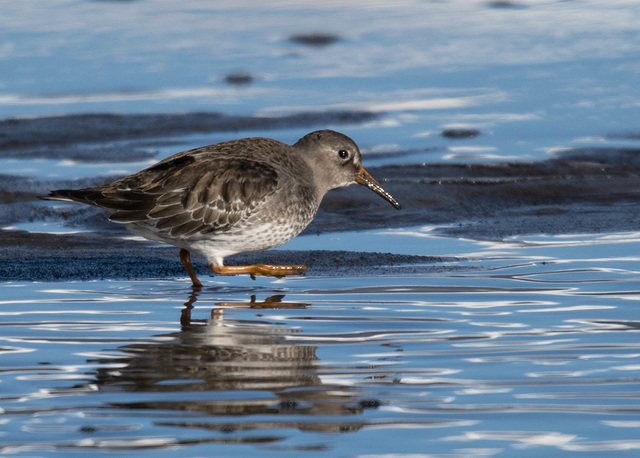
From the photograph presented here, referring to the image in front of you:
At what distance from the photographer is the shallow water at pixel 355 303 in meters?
5.48

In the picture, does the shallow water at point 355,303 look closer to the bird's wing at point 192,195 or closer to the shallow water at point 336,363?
the shallow water at point 336,363

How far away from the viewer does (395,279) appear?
8.77 metres

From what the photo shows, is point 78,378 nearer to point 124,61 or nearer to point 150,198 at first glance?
point 150,198

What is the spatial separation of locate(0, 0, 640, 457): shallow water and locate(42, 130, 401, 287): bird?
1.18ft

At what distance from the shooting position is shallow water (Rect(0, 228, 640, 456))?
534cm

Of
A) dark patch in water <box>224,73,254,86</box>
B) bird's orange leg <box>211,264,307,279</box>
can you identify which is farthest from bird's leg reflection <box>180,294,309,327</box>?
dark patch in water <box>224,73,254,86</box>

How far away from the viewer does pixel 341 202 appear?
39.0 ft

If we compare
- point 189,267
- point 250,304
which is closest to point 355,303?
point 250,304

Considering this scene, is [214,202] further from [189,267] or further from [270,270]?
[270,270]

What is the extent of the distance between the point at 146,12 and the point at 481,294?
44.6 feet

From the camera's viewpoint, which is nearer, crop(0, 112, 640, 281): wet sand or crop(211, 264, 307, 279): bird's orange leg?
crop(211, 264, 307, 279): bird's orange leg

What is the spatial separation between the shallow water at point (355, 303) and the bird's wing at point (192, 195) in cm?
53

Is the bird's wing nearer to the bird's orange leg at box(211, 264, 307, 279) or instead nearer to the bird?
the bird

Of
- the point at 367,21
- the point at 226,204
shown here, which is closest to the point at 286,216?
the point at 226,204
